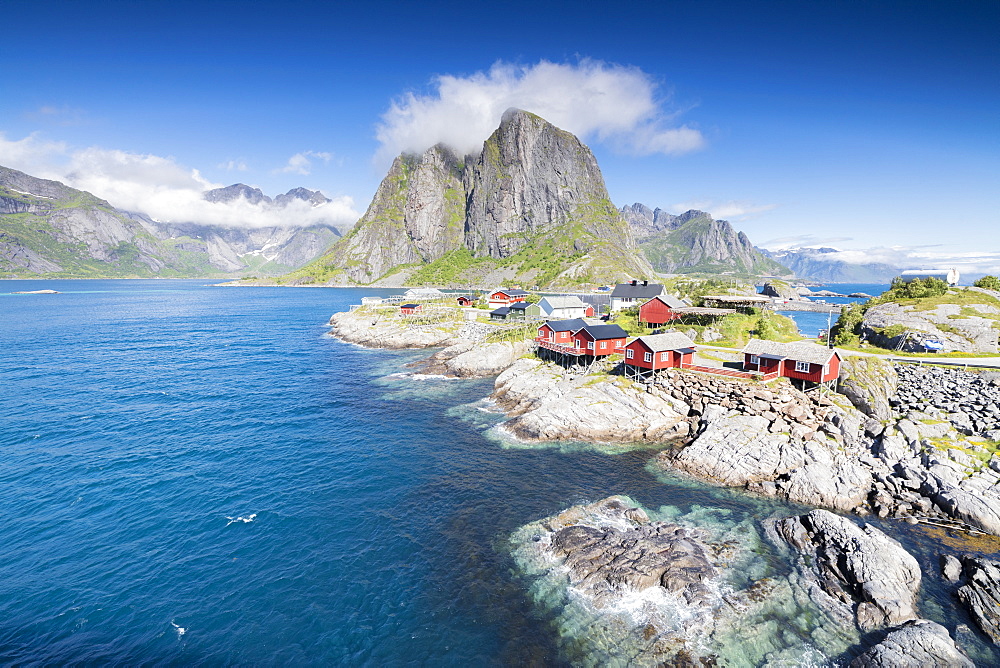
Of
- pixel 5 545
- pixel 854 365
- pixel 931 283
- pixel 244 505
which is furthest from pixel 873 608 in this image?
pixel 931 283

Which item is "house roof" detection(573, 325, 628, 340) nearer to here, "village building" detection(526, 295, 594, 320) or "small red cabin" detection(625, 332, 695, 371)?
"small red cabin" detection(625, 332, 695, 371)

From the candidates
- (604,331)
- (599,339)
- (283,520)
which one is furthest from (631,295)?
(283,520)

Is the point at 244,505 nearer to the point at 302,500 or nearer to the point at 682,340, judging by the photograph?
the point at 302,500

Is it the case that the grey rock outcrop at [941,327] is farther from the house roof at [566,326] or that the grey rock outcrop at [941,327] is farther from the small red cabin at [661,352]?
the house roof at [566,326]

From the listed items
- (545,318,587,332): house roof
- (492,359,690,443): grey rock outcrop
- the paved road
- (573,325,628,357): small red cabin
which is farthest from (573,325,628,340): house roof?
the paved road

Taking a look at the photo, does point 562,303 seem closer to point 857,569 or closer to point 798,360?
point 798,360

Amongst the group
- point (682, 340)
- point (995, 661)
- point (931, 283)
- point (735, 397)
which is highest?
point (931, 283)

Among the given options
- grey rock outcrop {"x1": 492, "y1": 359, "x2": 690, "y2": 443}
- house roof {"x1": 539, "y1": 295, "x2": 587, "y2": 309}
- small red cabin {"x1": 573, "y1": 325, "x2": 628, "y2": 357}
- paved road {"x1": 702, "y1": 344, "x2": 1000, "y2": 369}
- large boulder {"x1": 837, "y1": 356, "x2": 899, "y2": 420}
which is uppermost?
house roof {"x1": 539, "y1": 295, "x2": 587, "y2": 309}
